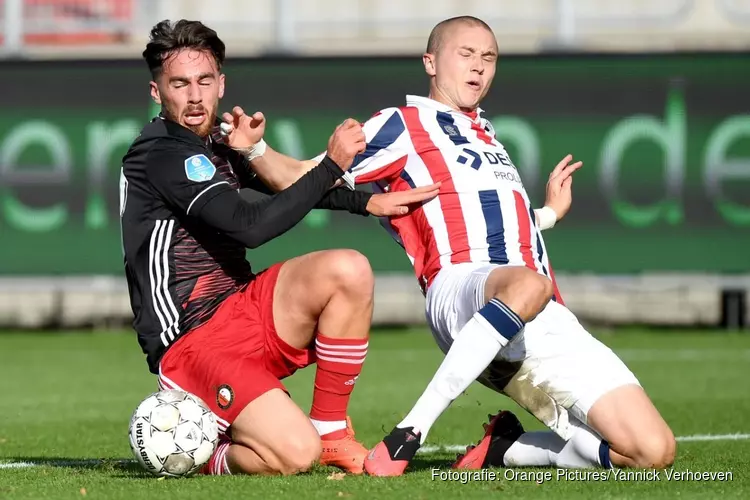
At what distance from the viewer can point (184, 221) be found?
5855 mm

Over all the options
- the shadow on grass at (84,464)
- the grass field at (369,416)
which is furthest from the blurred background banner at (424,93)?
the shadow on grass at (84,464)

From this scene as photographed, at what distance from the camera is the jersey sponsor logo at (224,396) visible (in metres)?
5.55

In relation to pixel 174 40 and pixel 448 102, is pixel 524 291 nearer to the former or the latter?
pixel 448 102

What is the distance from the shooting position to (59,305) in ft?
46.5

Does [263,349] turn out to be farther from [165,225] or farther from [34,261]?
[34,261]

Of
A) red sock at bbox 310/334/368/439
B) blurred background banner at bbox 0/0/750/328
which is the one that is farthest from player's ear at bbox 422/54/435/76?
blurred background banner at bbox 0/0/750/328

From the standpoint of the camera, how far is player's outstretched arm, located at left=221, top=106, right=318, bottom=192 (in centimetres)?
612

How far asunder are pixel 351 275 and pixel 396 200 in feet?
1.39

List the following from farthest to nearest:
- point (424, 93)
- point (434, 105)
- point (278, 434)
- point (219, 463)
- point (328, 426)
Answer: point (424, 93) → point (434, 105) → point (328, 426) → point (219, 463) → point (278, 434)

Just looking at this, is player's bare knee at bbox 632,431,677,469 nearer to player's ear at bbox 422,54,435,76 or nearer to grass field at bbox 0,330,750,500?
grass field at bbox 0,330,750,500

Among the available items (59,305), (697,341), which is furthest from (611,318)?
(59,305)

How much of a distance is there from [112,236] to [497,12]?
414 cm

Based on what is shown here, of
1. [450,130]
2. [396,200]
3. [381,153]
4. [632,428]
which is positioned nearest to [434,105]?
[450,130]

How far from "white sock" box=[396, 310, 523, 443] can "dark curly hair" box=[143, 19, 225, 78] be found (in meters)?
1.73
